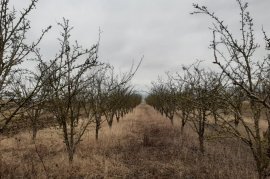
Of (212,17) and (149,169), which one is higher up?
(212,17)

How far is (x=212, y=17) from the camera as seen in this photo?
15.5ft

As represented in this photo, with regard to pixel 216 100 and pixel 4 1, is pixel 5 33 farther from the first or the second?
pixel 216 100

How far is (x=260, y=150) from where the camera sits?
502cm

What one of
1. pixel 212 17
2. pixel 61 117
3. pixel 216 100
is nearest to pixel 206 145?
pixel 61 117

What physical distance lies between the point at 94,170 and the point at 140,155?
278 centimetres

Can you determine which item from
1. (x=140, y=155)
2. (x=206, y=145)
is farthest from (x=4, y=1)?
(x=206, y=145)

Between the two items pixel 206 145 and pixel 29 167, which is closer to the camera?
pixel 29 167

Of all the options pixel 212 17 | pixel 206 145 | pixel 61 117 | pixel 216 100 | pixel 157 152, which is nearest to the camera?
pixel 212 17

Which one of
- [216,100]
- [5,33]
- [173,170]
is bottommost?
[173,170]

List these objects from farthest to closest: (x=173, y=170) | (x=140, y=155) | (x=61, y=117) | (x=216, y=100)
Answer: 1. (x=140, y=155)
2. (x=173, y=170)
3. (x=61, y=117)
4. (x=216, y=100)

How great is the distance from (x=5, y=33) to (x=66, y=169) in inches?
211

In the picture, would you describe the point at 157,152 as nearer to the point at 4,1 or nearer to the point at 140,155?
the point at 140,155

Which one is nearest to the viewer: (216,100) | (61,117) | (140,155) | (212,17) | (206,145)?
(212,17)

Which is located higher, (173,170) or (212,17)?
(212,17)
